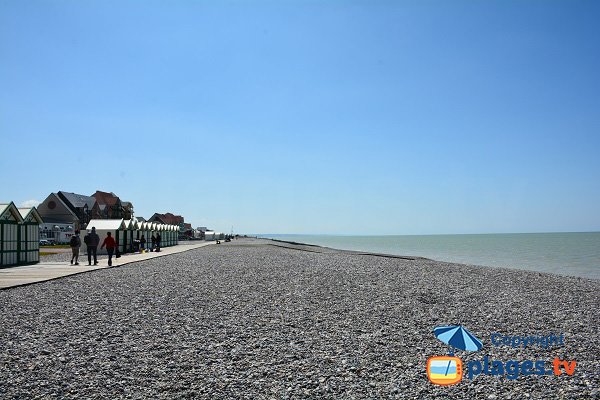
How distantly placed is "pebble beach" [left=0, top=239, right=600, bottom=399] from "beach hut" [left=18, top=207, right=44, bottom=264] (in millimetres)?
13508

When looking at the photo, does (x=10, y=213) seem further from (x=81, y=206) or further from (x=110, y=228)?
(x=81, y=206)

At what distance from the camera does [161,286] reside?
61.8 feet

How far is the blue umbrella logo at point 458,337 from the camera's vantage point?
963cm

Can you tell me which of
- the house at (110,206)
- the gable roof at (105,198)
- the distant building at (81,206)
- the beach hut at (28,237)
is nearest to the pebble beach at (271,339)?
the beach hut at (28,237)

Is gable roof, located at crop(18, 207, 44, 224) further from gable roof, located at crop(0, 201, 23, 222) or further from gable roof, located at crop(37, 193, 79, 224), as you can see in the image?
gable roof, located at crop(37, 193, 79, 224)

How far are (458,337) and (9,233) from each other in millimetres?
27840

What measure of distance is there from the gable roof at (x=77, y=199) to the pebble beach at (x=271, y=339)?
89.7 meters

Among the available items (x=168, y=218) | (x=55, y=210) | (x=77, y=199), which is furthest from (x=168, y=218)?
(x=55, y=210)

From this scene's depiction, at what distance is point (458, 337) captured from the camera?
10312mm

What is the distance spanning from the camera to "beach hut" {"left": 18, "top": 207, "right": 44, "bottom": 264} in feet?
96.9

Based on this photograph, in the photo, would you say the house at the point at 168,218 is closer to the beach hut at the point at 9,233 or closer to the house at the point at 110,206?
the house at the point at 110,206

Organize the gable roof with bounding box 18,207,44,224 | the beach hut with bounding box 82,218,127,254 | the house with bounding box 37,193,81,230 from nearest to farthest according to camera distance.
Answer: the gable roof with bounding box 18,207,44,224, the beach hut with bounding box 82,218,127,254, the house with bounding box 37,193,81,230

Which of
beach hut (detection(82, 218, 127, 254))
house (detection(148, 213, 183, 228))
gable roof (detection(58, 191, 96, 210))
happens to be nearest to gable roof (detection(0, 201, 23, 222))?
beach hut (detection(82, 218, 127, 254))

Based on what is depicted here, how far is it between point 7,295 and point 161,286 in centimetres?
536
